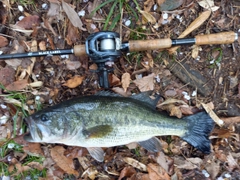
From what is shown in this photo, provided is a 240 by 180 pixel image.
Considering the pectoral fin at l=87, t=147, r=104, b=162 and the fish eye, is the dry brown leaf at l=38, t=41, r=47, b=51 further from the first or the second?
the pectoral fin at l=87, t=147, r=104, b=162

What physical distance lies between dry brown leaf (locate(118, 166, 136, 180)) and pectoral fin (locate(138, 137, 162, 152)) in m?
0.43

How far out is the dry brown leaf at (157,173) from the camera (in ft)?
11.1

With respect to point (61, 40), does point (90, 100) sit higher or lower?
lower

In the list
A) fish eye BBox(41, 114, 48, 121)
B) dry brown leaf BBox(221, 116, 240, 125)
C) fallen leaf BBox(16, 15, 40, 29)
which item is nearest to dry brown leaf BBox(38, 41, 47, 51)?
fallen leaf BBox(16, 15, 40, 29)

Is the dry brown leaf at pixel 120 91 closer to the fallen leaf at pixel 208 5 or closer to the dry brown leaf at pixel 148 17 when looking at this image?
the dry brown leaf at pixel 148 17

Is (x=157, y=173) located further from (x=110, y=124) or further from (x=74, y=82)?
(x=74, y=82)

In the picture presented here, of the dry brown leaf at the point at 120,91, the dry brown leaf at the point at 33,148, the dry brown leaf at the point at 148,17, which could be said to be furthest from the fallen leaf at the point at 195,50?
the dry brown leaf at the point at 33,148

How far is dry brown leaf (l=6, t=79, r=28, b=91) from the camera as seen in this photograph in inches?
129

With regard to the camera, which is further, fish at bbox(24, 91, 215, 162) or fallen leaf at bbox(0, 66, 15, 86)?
fallen leaf at bbox(0, 66, 15, 86)

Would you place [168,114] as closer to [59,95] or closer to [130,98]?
[130,98]

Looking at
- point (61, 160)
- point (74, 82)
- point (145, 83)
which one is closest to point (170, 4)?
point (145, 83)

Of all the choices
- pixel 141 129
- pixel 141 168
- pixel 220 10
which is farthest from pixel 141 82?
pixel 220 10

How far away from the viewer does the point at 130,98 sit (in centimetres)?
312

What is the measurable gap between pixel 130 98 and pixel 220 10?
5.28 ft
